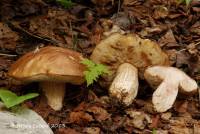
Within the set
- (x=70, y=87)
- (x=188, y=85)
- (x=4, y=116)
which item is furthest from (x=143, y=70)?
(x=4, y=116)

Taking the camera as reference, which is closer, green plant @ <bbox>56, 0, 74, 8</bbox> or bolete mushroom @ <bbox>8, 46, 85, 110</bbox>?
bolete mushroom @ <bbox>8, 46, 85, 110</bbox>

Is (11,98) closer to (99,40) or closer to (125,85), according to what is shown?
(125,85)

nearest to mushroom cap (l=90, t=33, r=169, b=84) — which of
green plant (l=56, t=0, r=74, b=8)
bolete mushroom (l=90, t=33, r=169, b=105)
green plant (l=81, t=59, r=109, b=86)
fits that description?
bolete mushroom (l=90, t=33, r=169, b=105)

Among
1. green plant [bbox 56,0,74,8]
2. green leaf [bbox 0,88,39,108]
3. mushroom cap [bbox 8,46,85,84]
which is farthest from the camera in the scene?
green plant [bbox 56,0,74,8]

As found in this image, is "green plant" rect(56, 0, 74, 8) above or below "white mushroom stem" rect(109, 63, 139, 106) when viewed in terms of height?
above

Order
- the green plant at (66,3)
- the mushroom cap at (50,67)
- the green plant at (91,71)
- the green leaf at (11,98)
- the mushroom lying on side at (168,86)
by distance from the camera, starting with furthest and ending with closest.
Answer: the green plant at (66,3) → the mushroom lying on side at (168,86) → the green plant at (91,71) → the mushroom cap at (50,67) → the green leaf at (11,98)

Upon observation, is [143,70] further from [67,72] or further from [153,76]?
[67,72]

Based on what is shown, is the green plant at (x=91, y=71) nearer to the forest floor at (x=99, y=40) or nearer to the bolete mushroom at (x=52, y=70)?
the bolete mushroom at (x=52, y=70)

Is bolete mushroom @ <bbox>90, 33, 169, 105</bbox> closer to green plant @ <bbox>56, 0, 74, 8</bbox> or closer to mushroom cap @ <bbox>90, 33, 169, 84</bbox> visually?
mushroom cap @ <bbox>90, 33, 169, 84</bbox>

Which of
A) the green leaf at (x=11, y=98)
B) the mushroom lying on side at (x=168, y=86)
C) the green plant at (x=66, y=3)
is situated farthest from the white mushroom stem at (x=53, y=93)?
the green plant at (x=66, y=3)
